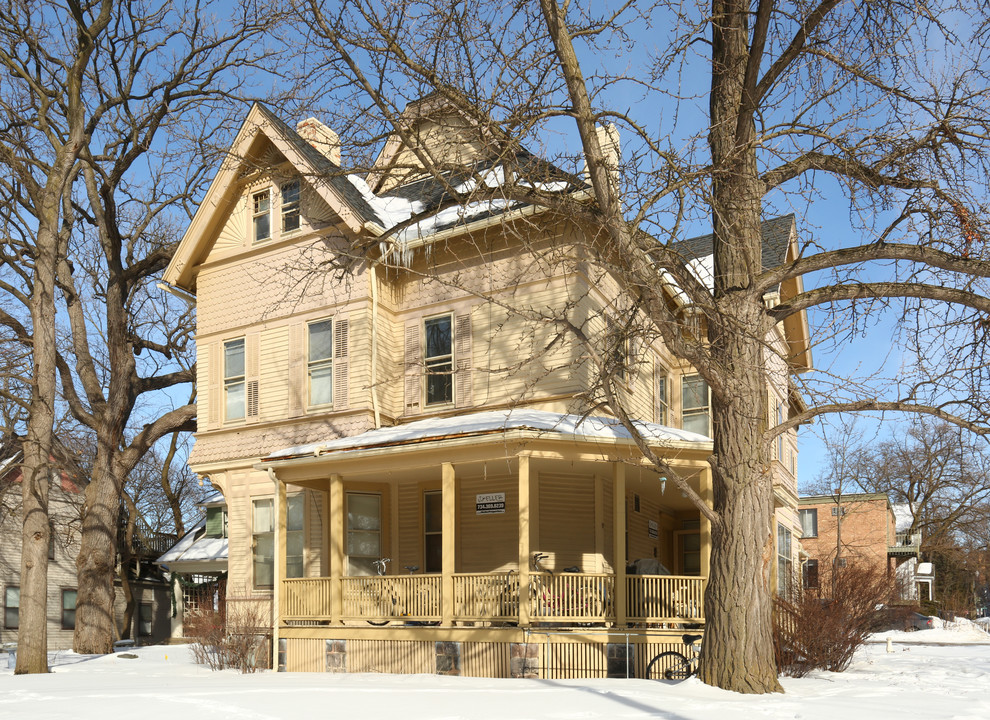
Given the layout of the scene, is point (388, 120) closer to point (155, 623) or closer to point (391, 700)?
point (391, 700)

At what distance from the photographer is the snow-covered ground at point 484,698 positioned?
29.0ft

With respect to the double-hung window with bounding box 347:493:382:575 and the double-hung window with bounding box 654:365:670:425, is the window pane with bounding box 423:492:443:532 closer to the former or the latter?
the double-hung window with bounding box 347:493:382:575

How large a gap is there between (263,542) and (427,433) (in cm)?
576

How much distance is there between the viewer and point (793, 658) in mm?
12766

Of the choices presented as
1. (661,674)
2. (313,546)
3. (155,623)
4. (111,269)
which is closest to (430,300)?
(313,546)

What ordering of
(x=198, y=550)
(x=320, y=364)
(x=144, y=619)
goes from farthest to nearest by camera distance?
1. (x=144, y=619)
2. (x=198, y=550)
3. (x=320, y=364)

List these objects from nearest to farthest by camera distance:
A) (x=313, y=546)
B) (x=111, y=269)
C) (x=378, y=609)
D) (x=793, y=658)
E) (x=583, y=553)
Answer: (x=793, y=658), (x=378, y=609), (x=583, y=553), (x=313, y=546), (x=111, y=269)

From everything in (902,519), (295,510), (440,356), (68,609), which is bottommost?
(68,609)

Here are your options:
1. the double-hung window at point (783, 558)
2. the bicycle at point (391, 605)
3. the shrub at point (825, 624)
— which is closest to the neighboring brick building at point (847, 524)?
the double-hung window at point (783, 558)

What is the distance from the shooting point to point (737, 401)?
10.7m

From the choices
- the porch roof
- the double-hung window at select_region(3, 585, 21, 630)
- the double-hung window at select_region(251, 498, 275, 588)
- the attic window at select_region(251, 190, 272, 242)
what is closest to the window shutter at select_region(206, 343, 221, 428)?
the double-hung window at select_region(251, 498, 275, 588)

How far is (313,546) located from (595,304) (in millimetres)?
7096

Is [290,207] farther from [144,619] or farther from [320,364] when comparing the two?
[144,619]

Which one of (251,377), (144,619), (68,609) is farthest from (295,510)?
(144,619)
